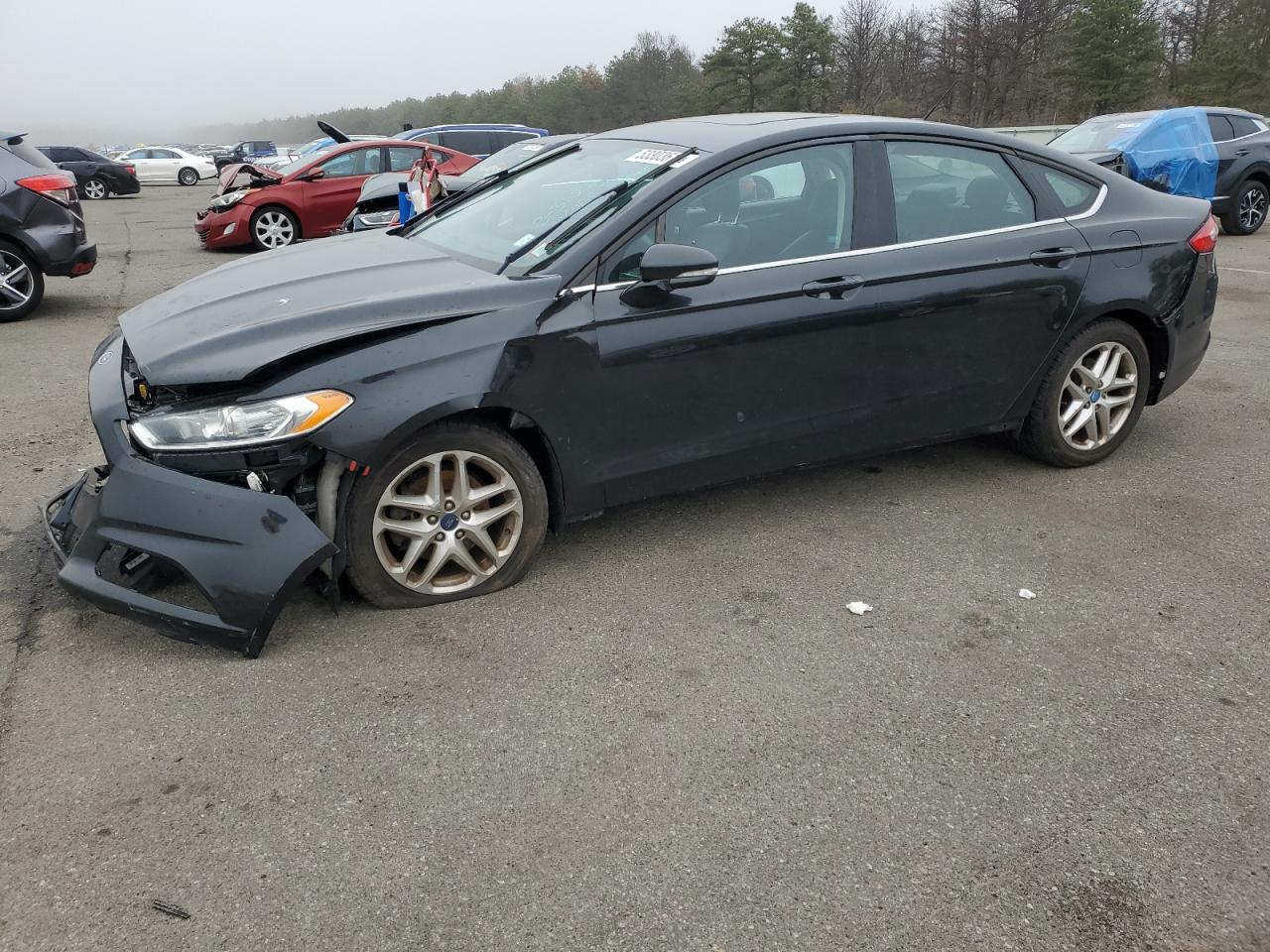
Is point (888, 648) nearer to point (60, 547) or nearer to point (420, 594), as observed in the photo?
point (420, 594)

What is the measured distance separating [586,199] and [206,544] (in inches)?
75.2

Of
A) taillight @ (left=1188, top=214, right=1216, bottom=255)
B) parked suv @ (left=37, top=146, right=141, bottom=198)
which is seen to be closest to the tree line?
parked suv @ (left=37, top=146, right=141, bottom=198)

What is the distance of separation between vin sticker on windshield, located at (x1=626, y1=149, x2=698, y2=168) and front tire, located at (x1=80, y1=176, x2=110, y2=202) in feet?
95.0

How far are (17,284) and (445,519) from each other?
7.26 meters

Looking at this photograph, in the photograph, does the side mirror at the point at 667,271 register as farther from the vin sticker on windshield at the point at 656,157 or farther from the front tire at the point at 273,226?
the front tire at the point at 273,226

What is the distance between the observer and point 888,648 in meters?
3.28

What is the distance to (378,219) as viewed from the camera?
9.14 meters

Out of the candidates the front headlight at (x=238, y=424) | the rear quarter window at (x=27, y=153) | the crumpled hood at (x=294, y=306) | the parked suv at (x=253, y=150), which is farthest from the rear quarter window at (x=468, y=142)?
the parked suv at (x=253, y=150)

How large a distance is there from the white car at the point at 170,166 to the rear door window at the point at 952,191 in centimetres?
3942

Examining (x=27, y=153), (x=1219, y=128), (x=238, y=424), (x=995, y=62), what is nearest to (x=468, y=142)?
(x=27, y=153)

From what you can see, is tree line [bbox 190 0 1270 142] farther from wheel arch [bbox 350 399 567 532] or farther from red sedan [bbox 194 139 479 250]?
wheel arch [bbox 350 399 567 532]

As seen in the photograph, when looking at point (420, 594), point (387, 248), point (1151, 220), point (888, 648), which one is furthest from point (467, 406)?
point (1151, 220)

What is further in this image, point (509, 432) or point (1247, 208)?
point (1247, 208)

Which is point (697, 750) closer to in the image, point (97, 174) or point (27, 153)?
point (27, 153)
